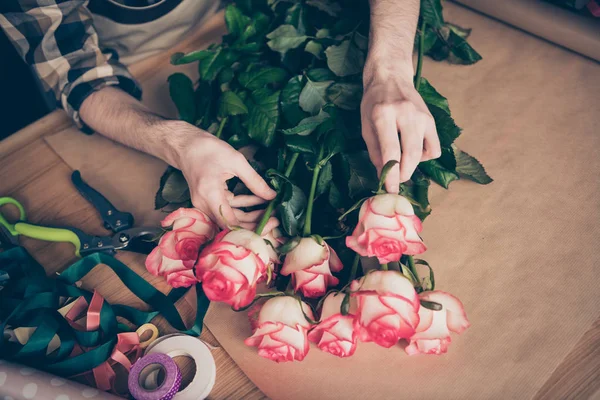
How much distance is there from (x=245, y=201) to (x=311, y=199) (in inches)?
→ 4.5

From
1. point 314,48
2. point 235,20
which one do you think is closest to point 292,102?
point 314,48

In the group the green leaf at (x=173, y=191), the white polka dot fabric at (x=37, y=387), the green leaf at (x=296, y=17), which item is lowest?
the white polka dot fabric at (x=37, y=387)

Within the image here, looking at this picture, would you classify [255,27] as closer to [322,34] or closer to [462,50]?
[322,34]

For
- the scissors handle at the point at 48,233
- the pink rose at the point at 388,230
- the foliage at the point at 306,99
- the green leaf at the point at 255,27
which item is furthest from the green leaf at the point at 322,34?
the scissors handle at the point at 48,233

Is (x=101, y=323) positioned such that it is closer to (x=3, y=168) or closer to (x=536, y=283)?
(x=3, y=168)

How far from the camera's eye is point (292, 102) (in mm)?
646

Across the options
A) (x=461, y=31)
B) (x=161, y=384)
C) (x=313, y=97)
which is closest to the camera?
(x=161, y=384)

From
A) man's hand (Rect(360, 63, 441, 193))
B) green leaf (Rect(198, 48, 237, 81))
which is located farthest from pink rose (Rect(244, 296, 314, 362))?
green leaf (Rect(198, 48, 237, 81))

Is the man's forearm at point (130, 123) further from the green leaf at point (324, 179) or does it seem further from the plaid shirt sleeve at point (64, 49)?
the green leaf at point (324, 179)

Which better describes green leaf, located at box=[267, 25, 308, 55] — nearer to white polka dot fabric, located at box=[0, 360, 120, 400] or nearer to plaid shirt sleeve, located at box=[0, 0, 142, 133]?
plaid shirt sleeve, located at box=[0, 0, 142, 133]

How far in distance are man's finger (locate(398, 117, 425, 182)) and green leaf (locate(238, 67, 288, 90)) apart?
0.23 m

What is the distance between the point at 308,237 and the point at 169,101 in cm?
52

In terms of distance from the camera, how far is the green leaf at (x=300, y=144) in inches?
23.1

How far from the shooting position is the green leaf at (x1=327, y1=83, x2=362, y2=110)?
0.65 m
